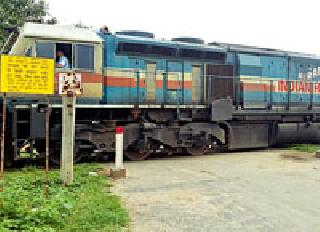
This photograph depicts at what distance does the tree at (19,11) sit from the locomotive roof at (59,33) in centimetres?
1273

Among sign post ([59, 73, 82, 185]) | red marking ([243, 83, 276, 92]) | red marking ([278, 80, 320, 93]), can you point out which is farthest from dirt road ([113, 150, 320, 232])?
red marking ([278, 80, 320, 93])

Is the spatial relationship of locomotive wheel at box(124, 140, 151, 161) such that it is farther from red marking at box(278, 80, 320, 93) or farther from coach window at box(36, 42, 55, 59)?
red marking at box(278, 80, 320, 93)

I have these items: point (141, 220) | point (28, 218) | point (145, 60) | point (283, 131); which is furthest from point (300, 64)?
point (28, 218)

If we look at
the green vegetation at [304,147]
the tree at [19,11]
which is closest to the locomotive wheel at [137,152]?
the green vegetation at [304,147]

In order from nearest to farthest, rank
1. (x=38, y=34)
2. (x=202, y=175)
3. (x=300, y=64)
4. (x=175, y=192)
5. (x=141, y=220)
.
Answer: (x=141, y=220) → (x=175, y=192) → (x=202, y=175) → (x=38, y=34) → (x=300, y=64)

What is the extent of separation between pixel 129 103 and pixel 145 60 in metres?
1.56

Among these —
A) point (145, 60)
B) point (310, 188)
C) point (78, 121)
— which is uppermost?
point (145, 60)

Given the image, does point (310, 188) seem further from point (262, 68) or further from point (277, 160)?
point (262, 68)

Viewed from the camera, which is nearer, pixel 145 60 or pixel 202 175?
pixel 202 175

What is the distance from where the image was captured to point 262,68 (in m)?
15.4

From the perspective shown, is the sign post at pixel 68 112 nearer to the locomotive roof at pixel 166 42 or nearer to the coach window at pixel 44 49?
the coach window at pixel 44 49

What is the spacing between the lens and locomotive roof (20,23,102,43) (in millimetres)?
10641

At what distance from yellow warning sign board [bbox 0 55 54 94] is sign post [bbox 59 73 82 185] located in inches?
27.3

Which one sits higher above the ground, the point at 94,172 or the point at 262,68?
the point at 262,68
